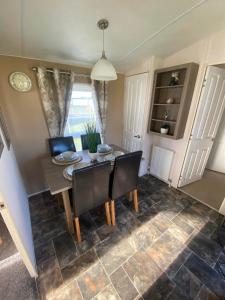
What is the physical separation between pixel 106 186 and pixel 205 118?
199 centimetres

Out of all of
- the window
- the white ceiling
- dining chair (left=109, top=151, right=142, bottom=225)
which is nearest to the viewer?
the white ceiling

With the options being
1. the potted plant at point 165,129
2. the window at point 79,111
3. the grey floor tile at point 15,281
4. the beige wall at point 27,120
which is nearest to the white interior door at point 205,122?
the potted plant at point 165,129

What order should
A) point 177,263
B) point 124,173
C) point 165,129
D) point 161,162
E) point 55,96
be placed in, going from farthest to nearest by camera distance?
1. point 161,162
2. point 165,129
3. point 55,96
4. point 124,173
5. point 177,263

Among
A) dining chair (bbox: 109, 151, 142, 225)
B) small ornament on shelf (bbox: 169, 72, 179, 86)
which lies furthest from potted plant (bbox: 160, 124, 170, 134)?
dining chair (bbox: 109, 151, 142, 225)

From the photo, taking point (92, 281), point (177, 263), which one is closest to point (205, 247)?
point (177, 263)

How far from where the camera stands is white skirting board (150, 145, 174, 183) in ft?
8.39

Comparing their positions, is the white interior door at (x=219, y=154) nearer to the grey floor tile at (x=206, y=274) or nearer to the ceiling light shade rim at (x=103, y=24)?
the grey floor tile at (x=206, y=274)

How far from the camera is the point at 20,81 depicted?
191 centimetres

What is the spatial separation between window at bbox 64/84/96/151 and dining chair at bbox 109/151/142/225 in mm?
1424

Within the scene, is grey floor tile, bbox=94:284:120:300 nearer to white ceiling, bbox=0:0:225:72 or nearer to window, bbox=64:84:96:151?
window, bbox=64:84:96:151

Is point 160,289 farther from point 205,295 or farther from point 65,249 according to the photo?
point 65,249

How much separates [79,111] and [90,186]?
1733 mm

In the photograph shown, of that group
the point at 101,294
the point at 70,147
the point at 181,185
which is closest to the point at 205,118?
the point at 181,185

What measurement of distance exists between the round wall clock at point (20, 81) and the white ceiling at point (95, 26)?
257 mm
